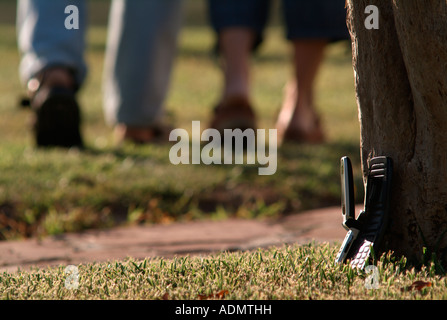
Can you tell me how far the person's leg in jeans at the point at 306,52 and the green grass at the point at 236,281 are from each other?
8.97ft

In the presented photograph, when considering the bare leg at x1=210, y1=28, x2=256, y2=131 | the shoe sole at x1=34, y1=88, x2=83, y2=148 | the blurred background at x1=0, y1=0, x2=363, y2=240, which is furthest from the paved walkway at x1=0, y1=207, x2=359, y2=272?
the bare leg at x1=210, y1=28, x2=256, y2=131

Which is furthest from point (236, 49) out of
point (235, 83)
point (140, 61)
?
point (140, 61)

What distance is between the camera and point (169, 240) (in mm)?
2875

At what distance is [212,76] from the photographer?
10266mm

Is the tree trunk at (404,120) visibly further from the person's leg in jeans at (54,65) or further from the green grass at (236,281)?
the person's leg in jeans at (54,65)

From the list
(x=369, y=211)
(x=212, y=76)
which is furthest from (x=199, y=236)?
(x=212, y=76)

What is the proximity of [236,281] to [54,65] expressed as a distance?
2825 millimetres

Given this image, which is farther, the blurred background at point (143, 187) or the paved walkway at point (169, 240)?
the blurred background at point (143, 187)

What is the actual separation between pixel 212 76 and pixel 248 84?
18.1ft

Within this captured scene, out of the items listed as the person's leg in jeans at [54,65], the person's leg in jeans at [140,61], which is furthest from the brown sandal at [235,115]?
the person's leg in jeans at [54,65]

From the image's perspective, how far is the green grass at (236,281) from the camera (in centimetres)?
170

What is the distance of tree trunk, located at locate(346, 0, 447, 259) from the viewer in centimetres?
177

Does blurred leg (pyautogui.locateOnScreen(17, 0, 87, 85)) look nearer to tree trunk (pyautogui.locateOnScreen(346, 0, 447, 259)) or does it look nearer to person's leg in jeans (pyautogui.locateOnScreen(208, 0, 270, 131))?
person's leg in jeans (pyautogui.locateOnScreen(208, 0, 270, 131))

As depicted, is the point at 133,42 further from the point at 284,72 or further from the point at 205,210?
the point at 284,72
